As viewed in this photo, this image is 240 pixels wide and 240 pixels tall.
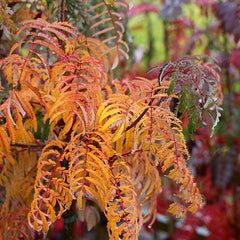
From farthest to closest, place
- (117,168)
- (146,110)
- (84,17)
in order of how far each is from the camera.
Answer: (84,17) → (117,168) → (146,110)

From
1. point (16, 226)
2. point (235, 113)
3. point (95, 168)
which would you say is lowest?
point (235, 113)

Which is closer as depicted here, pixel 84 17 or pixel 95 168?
pixel 95 168

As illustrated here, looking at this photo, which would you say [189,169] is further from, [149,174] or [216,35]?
[216,35]

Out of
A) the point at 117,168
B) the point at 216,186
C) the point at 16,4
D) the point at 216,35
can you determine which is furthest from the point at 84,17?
the point at 216,35

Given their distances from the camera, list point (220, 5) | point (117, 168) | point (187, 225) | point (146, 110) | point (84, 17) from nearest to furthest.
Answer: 1. point (146, 110)
2. point (117, 168)
3. point (84, 17)
4. point (220, 5)
5. point (187, 225)

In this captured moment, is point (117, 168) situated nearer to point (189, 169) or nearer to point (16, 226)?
point (189, 169)

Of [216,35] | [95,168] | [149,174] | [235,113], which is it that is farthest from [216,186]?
[95,168]

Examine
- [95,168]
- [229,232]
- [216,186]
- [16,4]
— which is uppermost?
[16,4]

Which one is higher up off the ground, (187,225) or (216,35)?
(216,35)

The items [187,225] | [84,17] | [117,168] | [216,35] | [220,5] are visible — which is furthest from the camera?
[216,35]
